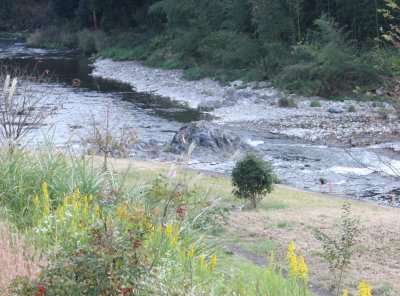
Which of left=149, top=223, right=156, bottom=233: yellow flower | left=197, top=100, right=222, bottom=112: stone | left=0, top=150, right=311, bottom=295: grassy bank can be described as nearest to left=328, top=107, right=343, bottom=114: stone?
left=197, top=100, right=222, bottom=112: stone

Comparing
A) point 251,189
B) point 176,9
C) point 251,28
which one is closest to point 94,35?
point 176,9

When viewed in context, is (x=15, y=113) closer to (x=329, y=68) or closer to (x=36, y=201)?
(x=36, y=201)

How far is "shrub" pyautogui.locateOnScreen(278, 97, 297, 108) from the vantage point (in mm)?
30203

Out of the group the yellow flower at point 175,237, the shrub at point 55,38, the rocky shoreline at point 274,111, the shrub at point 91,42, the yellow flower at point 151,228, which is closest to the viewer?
the yellow flower at point 151,228

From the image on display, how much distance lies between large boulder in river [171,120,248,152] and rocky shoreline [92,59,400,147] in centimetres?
315

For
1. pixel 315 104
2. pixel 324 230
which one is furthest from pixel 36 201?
pixel 315 104

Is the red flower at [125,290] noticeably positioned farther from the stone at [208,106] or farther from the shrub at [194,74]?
the shrub at [194,74]

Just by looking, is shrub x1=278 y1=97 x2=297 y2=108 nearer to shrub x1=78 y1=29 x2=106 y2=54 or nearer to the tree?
the tree

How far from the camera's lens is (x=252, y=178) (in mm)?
12742

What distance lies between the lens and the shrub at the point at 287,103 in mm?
30203

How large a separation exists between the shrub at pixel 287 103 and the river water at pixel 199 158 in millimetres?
3479

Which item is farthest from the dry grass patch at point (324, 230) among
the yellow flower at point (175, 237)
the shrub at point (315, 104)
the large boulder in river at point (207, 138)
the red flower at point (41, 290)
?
the shrub at point (315, 104)

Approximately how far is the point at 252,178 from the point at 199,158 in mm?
8564

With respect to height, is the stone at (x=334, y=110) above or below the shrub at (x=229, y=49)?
below
